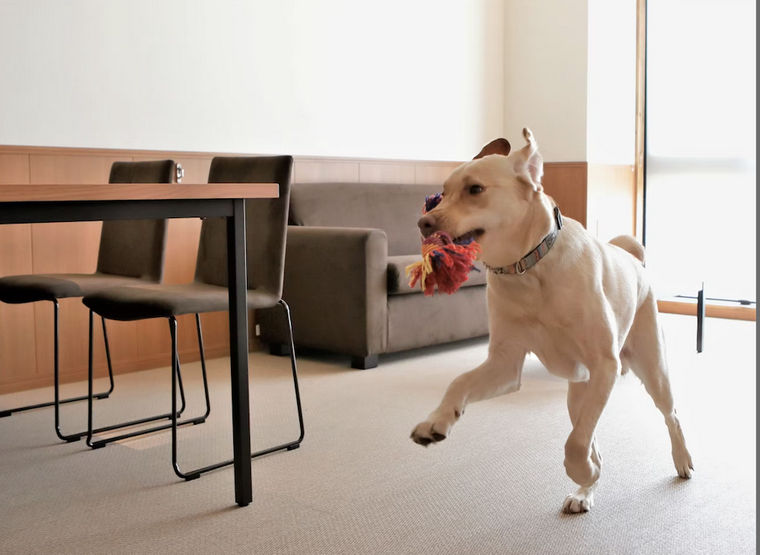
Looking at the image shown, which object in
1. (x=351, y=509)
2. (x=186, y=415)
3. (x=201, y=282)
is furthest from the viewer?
(x=186, y=415)

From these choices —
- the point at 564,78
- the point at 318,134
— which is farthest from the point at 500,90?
the point at 318,134

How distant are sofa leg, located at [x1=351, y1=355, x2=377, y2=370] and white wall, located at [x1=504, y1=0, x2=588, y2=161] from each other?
273 centimetres

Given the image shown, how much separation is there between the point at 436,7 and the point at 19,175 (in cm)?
322

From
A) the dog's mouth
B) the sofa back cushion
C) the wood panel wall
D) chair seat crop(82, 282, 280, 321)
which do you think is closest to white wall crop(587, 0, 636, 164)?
the sofa back cushion

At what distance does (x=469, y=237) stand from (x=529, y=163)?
0.22 meters

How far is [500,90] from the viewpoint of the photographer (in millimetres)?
6605

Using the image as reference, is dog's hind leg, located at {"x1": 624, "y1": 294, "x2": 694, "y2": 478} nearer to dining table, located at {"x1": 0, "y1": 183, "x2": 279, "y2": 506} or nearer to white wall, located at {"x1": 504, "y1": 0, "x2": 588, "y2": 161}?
dining table, located at {"x1": 0, "y1": 183, "x2": 279, "y2": 506}

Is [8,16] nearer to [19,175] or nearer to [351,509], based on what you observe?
[19,175]

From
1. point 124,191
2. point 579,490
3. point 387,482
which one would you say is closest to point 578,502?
point 579,490

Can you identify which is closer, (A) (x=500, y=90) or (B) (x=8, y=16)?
(B) (x=8, y=16)

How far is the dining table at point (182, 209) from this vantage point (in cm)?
196

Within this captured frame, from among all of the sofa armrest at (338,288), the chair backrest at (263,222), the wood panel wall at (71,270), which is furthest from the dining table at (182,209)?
the sofa armrest at (338,288)

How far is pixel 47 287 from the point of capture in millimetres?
3029

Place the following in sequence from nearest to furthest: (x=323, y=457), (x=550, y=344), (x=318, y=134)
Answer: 1. (x=550, y=344)
2. (x=323, y=457)
3. (x=318, y=134)
